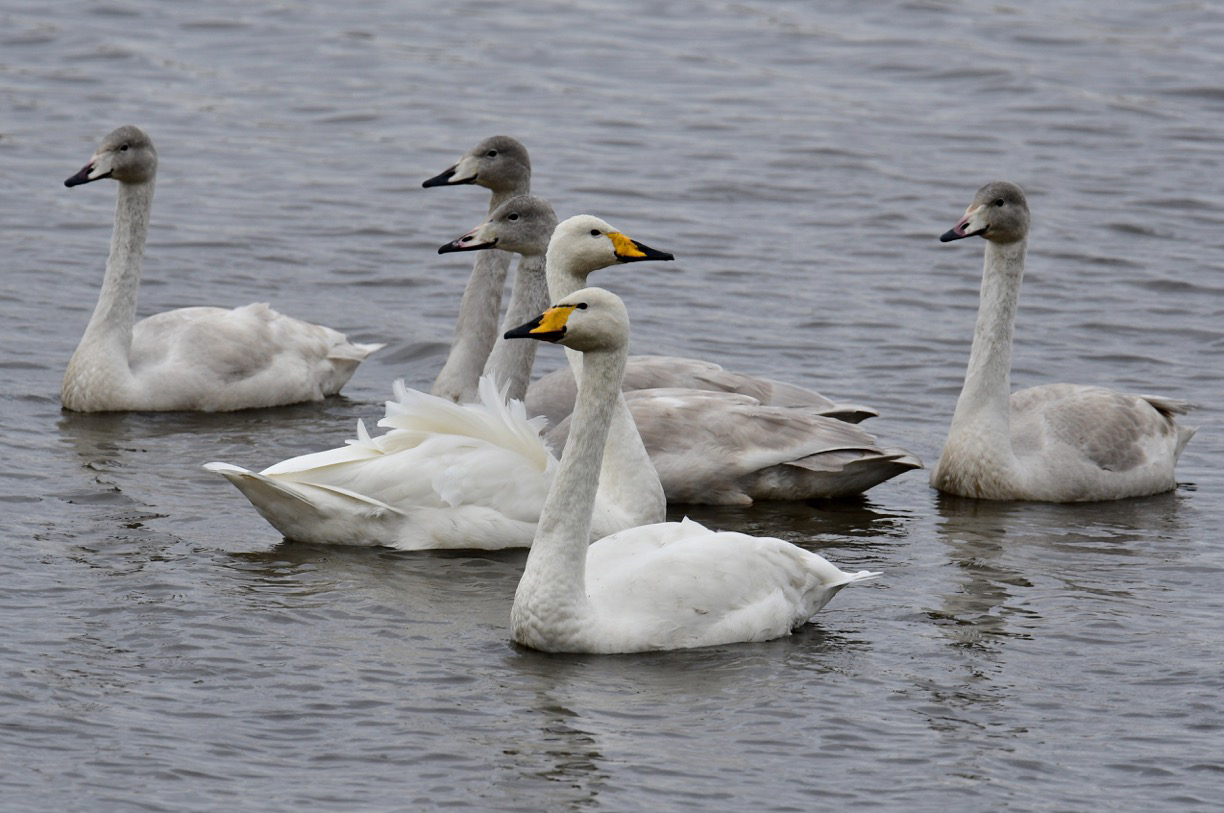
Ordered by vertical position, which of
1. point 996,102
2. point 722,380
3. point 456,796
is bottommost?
point 456,796

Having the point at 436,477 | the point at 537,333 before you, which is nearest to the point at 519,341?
the point at 436,477

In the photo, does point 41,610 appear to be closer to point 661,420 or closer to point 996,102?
point 661,420

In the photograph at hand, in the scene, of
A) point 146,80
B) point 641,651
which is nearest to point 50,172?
point 146,80

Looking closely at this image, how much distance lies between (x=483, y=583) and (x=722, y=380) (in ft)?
8.81

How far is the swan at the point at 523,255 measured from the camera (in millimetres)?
11500

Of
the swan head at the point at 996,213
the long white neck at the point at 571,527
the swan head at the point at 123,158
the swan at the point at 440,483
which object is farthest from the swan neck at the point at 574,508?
the swan head at the point at 123,158

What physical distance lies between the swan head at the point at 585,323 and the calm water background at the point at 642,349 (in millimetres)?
1284

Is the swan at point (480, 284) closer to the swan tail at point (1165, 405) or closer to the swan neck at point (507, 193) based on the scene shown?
the swan neck at point (507, 193)

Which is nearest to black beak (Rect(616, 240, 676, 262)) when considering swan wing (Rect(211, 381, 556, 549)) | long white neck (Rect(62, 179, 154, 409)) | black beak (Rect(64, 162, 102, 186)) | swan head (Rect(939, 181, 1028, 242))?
swan wing (Rect(211, 381, 556, 549))

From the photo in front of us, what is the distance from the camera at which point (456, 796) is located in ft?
22.9

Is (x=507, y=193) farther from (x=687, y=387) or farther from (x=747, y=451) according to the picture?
(x=747, y=451)

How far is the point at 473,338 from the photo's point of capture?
494 inches

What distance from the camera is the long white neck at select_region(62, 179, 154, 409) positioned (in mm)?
12156

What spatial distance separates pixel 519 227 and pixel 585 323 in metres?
3.28
